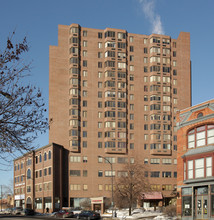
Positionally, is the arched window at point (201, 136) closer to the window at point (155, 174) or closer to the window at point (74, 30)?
the window at point (155, 174)

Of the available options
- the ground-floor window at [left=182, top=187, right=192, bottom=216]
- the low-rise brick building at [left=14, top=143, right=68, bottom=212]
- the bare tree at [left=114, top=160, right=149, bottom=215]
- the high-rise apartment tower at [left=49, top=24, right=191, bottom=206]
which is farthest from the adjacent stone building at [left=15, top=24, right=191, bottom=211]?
the ground-floor window at [left=182, top=187, right=192, bottom=216]

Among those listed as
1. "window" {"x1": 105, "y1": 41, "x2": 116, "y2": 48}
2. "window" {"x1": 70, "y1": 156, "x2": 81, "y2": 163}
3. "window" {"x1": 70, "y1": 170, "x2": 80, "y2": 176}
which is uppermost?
"window" {"x1": 105, "y1": 41, "x2": 116, "y2": 48}

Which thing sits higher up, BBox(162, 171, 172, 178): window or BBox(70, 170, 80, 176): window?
BBox(70, 170, 80, 176): window

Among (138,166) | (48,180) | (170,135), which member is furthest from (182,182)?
(170,135)

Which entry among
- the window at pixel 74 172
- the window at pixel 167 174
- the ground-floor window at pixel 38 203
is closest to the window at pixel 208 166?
the window at pixel 74 172

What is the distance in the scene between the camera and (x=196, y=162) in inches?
1859

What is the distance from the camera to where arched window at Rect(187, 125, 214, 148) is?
46.0 meters

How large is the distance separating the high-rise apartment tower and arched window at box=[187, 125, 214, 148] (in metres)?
59.9

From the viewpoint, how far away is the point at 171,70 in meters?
117

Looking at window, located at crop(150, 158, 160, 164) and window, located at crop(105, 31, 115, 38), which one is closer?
window, located at crop(150, 158, 160, 164)

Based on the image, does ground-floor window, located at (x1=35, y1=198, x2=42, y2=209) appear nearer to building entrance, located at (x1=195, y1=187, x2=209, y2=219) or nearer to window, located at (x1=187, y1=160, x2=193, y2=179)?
window, located at (x1=187, y1=160, x2=193, y2=179)

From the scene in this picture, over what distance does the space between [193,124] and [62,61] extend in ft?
226

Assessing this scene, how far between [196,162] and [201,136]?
3.14 meters

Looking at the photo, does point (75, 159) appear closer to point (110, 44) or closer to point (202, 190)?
point (110, 44)
